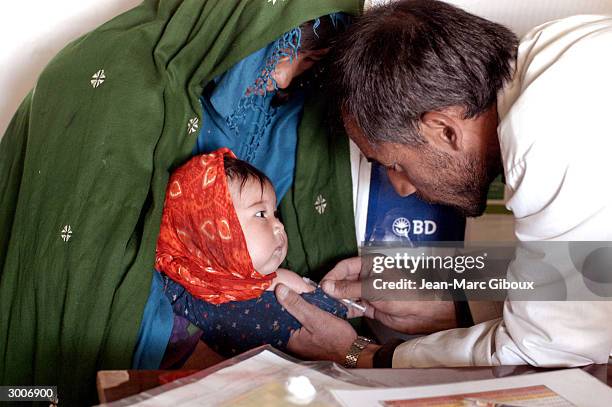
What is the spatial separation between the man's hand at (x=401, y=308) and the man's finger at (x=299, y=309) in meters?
0.08

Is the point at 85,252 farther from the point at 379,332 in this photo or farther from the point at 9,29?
the point at 9,29

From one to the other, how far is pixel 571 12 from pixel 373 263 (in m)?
0.77

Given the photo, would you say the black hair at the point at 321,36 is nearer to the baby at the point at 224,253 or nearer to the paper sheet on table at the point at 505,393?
the baby at the point at 224,253

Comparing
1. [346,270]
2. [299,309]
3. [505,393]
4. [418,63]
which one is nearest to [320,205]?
[346,270]

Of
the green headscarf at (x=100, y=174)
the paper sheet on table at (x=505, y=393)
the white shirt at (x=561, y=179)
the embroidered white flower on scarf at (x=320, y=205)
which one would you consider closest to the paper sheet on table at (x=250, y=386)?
the paper sheet on table at (x=505, y=393)

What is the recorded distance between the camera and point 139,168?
1277 mm

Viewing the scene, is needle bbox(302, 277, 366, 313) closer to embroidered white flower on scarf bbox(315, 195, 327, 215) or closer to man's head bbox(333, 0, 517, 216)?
embroidered white flower on scarf bbox(315, 195, 327, 215)

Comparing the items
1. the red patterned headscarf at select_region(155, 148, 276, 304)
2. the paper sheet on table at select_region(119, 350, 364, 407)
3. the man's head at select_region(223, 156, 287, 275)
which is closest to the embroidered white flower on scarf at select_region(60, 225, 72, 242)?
the red patterned headscarf at select_region(155, 148, 276, 304)

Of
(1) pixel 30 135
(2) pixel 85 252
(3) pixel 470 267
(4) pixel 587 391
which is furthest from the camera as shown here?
(3) pixel 470 267

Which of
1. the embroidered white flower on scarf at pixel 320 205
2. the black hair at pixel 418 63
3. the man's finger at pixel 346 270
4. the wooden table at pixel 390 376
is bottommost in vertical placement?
the man's finger at pixel 346 270

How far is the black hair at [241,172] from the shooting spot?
1392 millimetres

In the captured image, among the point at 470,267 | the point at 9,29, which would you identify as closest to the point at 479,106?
the point at 470,267

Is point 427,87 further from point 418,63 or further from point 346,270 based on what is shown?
point 346,270

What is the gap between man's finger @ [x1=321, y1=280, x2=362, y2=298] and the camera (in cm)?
150
